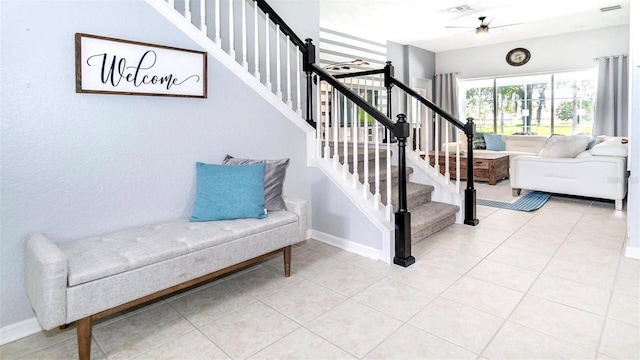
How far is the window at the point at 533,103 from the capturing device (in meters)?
7.91

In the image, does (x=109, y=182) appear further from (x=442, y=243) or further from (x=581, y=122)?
(x=581, y=122)

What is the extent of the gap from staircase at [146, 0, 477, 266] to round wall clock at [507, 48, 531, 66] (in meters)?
5.68

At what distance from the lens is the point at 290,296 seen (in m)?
2.41

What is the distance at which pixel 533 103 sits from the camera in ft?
28.1

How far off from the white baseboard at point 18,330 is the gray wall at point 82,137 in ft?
0.12

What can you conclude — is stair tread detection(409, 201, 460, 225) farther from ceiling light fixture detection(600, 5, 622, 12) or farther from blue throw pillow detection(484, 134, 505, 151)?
ceiling light fixture detection(600, 5, 622, 12)

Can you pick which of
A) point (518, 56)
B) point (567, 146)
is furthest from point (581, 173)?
point (518, 56)

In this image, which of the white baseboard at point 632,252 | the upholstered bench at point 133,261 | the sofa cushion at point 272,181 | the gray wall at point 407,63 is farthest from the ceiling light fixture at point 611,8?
the upholstered bench at point 133,261

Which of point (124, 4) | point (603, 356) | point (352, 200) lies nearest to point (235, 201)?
point (352, 200)

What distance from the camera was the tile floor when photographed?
6.00ft

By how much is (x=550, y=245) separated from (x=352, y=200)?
1.75m

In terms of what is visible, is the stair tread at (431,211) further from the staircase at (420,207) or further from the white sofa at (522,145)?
the white sofa at (522,145)

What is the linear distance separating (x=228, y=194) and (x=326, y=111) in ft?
4.22

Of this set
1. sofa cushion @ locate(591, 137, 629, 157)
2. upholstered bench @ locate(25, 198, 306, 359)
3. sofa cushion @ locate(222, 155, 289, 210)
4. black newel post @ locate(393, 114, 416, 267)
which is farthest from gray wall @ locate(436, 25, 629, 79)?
upholstered bench @ locate(25, 198, 306, 359)
